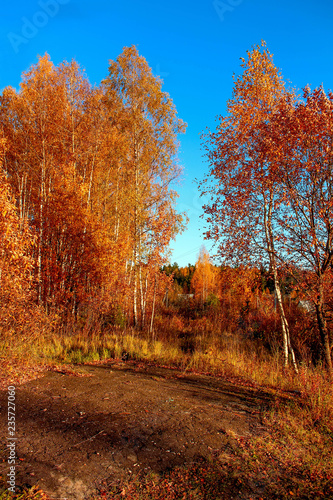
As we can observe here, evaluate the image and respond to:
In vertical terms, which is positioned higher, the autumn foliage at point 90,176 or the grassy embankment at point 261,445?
the autumn foliage at point 90,176

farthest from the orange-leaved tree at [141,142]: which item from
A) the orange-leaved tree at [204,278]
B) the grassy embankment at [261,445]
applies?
the orange-leaved tree at [204,278]

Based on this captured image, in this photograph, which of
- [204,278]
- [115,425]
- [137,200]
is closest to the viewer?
[115,425]

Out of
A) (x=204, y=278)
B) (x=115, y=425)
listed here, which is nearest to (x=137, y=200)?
(x=115, y=425)

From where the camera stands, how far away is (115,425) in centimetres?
399

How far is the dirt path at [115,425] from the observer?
299 cm

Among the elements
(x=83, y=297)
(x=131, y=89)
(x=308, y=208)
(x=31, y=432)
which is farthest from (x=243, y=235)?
(x=131, y=89)

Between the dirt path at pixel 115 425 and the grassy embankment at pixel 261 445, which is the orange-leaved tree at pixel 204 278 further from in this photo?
the dirt path at pixel 115 425

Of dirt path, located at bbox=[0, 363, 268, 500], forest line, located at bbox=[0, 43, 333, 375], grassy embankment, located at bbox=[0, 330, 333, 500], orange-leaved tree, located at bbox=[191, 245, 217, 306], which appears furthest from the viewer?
orange-leaved tree, located at bbox=[191, 245, 217, 306]

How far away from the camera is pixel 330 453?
11.8ft

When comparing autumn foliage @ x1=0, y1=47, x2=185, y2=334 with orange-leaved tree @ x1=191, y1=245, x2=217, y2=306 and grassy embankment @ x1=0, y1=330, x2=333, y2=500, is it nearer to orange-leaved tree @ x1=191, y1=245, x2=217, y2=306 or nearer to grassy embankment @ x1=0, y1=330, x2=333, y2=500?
grassy embankment @ x1=0, y1=330, x2=333, y2=500

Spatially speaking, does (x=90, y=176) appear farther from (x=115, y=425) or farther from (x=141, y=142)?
(x=115, y=425)

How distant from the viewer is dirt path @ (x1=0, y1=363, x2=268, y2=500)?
2990 mm

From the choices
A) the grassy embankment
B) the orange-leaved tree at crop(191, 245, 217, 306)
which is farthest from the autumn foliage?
the orange-leaved tree at crop(191, 245, 217, 306)

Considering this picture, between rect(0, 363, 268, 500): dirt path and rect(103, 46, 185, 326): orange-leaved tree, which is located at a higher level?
rect(103, 46, 185, 326): orange-leaved tree
